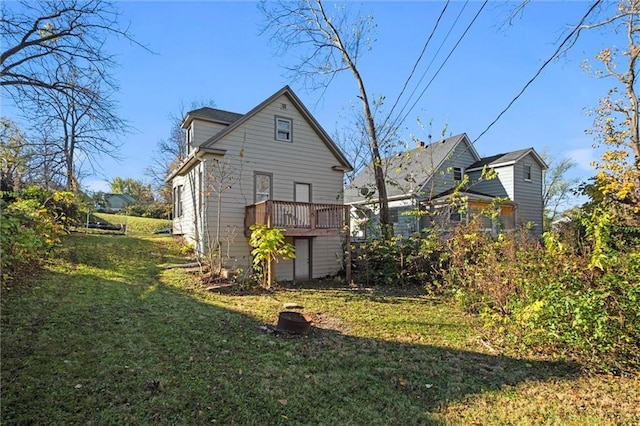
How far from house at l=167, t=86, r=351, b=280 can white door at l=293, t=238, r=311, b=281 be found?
0.04 m

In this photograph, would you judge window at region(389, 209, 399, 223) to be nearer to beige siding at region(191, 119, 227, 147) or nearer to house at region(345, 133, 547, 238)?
house at region(345, 133, 547, 238)

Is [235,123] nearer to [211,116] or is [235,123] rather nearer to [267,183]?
[211,116]

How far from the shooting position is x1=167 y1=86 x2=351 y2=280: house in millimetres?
11602

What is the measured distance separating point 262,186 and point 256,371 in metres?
8.82

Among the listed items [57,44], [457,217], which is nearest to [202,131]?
[57,44]

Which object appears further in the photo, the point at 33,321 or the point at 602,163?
the point at 602,163

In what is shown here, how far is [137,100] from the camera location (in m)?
8.97

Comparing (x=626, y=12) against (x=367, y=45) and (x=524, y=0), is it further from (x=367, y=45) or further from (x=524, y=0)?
(x=367, y=45)

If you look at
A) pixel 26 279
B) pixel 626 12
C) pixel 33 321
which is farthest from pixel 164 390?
pixel 626 12

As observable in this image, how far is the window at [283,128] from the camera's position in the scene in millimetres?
13016

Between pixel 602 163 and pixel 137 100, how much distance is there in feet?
42.0

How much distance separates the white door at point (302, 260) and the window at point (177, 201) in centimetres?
638

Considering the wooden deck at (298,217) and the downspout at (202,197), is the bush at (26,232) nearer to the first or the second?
the downspout at (202,197)

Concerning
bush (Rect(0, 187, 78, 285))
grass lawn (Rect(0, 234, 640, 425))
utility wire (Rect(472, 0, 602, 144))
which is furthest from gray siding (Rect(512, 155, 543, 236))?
bush (Rect(0, 187, 78, 285))
